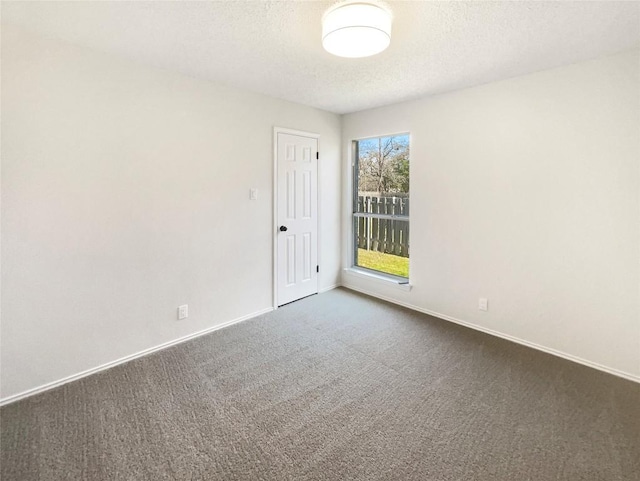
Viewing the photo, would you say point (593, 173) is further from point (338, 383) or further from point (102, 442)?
point (102, 442)

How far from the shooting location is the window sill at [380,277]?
3.82 meters

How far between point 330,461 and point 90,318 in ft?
6.60

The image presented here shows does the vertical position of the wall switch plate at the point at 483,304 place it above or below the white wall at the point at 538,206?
below

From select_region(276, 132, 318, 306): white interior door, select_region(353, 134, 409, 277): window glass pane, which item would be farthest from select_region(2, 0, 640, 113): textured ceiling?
select_region(353, 134, 409, 277): window glass pane

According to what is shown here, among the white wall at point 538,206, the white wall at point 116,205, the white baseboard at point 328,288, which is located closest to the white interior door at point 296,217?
the white baseboard at point 328,288

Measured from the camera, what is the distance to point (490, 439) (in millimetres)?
1798

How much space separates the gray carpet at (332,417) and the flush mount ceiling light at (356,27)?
2222 mm

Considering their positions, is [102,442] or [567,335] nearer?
[102,442]

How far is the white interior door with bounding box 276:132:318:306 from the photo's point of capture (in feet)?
12.1

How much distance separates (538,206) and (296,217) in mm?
2427

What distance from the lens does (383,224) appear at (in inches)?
164

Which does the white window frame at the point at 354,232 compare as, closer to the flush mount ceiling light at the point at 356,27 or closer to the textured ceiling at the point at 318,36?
the textured ceiling at the point at 318,36

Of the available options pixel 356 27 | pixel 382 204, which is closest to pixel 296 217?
pixel 382 204

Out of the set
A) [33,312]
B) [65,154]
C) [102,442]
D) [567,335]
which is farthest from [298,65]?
[567,335]
